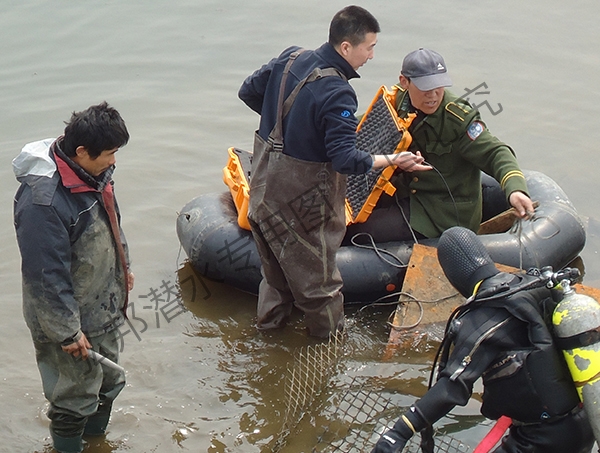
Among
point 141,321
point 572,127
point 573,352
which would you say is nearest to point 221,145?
point 141,321

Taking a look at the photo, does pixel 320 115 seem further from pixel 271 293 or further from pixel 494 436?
pixel 494 436

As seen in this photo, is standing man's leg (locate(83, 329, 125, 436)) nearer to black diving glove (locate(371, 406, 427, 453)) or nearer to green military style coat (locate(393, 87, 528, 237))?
black diving glove (locate(371, 406, 427, 453))

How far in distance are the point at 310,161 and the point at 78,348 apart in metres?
1.67

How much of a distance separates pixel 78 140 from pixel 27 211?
1.23ft

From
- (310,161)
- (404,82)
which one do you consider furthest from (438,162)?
(310,161)

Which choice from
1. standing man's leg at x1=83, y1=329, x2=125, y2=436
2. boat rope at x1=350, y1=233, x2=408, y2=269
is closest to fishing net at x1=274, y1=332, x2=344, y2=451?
boat rope at x1=350, y1=233, x2=408, y2=269

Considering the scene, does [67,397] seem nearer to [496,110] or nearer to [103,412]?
[103,412]

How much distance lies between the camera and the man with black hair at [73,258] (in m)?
3.28

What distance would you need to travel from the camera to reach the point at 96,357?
11.9ft

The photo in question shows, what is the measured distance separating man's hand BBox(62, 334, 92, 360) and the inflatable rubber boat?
205 cm

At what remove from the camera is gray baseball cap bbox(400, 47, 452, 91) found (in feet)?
16.1

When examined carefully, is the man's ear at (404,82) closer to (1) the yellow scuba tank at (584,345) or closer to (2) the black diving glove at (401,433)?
(1) the yellow scuba tank at (584,345)

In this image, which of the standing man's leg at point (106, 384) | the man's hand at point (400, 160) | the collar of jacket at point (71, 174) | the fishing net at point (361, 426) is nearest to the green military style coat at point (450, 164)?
the man's hand at point (400, 160)

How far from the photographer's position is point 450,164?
528cm
